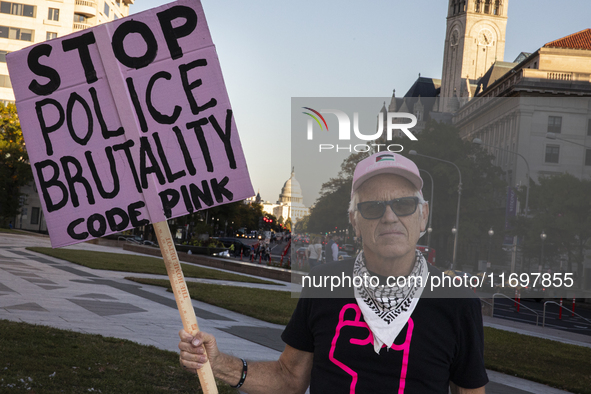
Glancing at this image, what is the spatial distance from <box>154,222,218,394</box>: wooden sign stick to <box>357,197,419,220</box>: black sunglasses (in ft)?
2.80

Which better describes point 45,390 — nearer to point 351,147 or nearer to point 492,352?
point 351,147

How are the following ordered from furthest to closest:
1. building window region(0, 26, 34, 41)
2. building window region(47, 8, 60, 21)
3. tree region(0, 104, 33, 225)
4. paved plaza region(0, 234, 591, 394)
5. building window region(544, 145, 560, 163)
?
building window region(47, 8, 60, 21) → building window region(0, 26, 34, 41) → tree region(0, 104, 33, 225) → building window region(544, 145, 560, 163) → paved plaza region(0, 234, 591, 394)

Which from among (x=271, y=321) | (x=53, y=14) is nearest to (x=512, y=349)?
(x=271, y=321)

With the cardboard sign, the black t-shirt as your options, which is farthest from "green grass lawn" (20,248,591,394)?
the black t-shirt

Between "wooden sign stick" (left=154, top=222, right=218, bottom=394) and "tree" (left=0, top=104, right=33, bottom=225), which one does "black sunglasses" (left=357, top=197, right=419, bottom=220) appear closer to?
"wooden sign stick" (left=154, top=222, right=218, bottom=394)

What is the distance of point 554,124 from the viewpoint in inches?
673

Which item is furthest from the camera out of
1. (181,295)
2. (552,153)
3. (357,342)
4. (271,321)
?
(552,153)

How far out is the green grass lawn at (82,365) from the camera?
589cm

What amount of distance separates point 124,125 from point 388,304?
4.58 ft

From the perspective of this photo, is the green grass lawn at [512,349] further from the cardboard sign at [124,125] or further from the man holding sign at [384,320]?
the cardboard sign at [124,125]

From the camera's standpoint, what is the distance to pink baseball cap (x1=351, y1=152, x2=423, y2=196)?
260cm

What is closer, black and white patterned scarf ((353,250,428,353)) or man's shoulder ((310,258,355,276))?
black and white patterned scarf ((353,250,428,353))

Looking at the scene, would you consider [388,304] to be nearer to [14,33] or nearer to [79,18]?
[14,33]

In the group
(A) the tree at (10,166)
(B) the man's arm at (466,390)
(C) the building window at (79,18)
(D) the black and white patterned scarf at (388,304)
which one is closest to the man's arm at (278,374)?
(D) the black and white patterned scarf at (388,304)
